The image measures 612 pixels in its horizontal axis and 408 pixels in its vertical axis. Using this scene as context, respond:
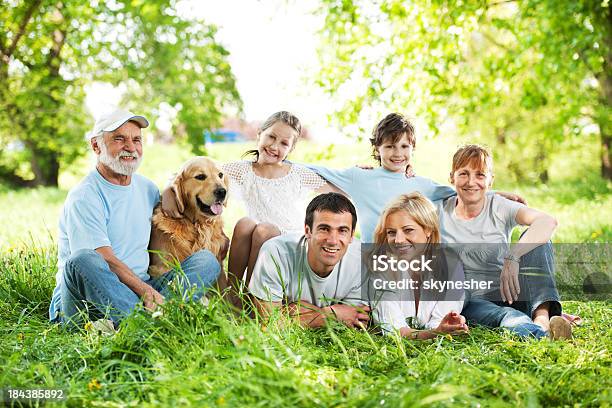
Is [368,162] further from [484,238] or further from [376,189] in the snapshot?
[484,238]

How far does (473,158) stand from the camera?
3.96 meters

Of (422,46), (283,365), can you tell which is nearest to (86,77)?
(422,46)

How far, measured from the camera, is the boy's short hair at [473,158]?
3957 mm

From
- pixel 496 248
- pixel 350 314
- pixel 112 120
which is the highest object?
pixel 112 120

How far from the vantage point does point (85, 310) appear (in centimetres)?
356

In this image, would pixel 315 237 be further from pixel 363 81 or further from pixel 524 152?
pixel 524 152

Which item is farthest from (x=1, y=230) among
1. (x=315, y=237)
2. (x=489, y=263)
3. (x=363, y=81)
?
(x=489, y=263)

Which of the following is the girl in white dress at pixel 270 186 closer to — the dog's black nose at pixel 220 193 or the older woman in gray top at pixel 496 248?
the dog's black nose at pixel 220 193

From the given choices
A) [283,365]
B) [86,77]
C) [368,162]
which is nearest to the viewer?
[283,365]

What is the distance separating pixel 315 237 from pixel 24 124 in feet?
38.9

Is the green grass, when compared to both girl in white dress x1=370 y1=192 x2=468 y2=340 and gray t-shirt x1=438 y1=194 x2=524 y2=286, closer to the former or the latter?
girl in white dress x1=370 y1=192 x2=468 y2=340

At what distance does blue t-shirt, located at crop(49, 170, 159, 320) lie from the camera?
11.9 feet

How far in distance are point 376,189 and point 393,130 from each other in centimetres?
37

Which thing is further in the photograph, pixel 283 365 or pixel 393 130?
pixel 393 130
